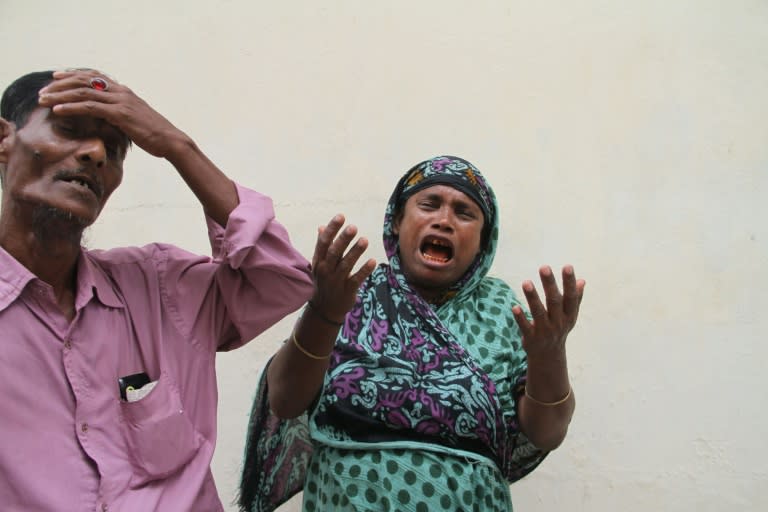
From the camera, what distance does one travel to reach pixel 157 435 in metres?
1.23

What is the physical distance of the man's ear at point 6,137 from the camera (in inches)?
50.6

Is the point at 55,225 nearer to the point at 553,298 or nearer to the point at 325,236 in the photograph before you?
the point at 325,236

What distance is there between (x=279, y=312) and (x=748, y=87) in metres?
1.81

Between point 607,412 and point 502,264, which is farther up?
point 502,264

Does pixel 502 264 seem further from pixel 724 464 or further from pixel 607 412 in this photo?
pixel 724 464

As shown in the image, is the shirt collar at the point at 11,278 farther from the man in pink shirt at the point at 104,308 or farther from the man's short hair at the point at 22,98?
the man's short hair at the point at 22,98

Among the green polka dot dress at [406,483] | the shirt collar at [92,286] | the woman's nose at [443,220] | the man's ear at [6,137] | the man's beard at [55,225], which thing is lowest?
the green polka dot dress at [406,483]

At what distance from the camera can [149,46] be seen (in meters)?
2.67

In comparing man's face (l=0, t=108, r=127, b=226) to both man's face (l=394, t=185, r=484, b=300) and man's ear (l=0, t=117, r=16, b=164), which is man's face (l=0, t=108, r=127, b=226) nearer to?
man's ear (l=0, t=117, r=16, b=164)

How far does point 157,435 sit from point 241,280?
33 cm

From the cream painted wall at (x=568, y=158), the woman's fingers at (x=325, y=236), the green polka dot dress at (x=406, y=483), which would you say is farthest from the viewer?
the cream painted wall at (x=568, y=158)

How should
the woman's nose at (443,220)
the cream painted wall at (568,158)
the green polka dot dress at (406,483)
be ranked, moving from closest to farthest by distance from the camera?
the green polka dot dress at (406,483) → the woman's nose at (443,220) → the cream painted wall at (568,158)

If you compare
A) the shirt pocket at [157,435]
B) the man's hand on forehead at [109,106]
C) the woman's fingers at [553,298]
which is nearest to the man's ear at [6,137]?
the man's hand on forehead at [109,106]

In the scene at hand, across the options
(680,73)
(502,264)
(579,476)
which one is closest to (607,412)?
(579,476)
